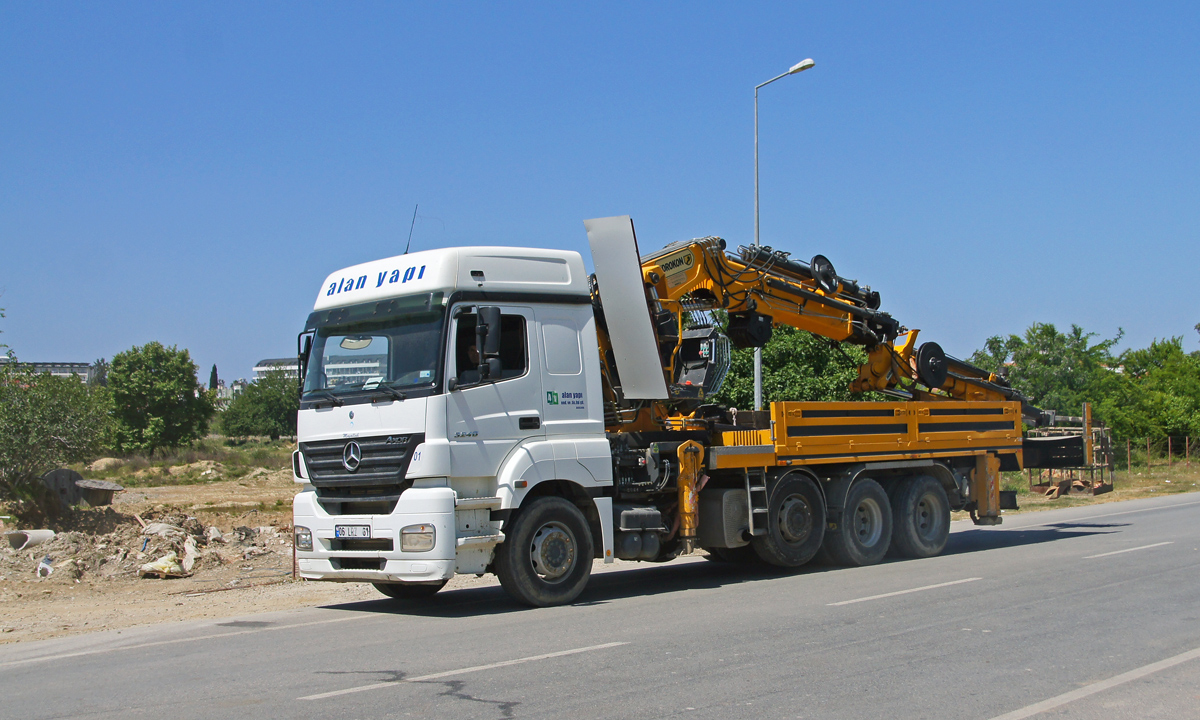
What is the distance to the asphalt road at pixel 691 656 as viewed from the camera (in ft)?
19.4

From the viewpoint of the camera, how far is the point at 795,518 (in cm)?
1239

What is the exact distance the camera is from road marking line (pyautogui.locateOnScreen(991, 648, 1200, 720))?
5.66 m

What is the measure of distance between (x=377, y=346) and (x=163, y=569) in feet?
21.5

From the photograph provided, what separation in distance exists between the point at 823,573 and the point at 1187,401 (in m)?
43.0

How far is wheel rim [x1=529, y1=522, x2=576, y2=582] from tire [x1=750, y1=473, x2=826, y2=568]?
2.93 metres

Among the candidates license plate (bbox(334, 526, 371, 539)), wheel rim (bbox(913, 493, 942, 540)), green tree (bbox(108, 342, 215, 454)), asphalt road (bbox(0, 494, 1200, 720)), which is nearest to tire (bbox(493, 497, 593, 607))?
asphalt road (bbox(0, 494, 1200, 720))

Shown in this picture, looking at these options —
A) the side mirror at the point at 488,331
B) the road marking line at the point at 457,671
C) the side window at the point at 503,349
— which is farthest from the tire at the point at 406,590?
the road marking line at the point at 457,671

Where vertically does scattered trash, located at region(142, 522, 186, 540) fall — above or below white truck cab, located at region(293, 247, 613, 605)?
below

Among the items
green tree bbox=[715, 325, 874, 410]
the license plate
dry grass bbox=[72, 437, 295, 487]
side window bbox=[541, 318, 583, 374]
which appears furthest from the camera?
dry grass bbox=[72, 437, 295, 487]

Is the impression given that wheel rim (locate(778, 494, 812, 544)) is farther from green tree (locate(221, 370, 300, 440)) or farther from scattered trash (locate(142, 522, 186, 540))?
green tree (locate(221, 370, 300, 440))

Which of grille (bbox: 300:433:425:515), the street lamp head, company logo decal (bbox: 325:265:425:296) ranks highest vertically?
the street lamp head

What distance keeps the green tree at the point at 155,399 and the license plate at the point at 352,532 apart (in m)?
64.0

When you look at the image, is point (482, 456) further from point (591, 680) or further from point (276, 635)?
point (591, 680)

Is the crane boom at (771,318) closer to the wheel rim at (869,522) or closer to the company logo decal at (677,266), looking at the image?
the company logo decal at (677,266)
